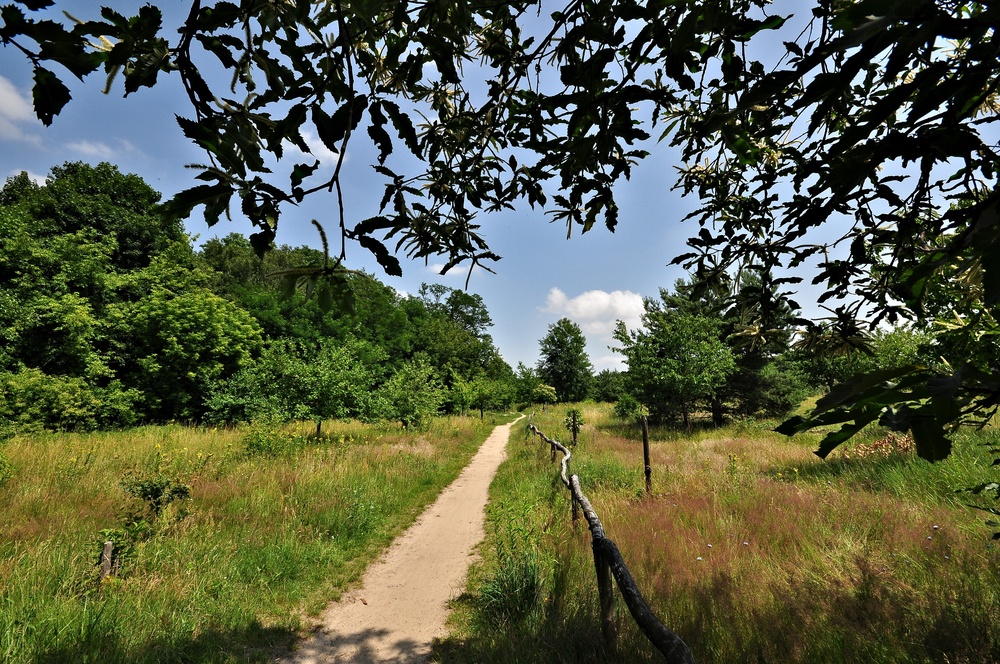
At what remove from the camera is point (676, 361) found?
58.8 feet

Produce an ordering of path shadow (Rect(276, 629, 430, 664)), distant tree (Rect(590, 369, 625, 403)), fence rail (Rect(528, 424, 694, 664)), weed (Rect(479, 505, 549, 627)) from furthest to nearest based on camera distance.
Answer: distant tree (Rect(590, 369, 625, 403)), weed (Rect(479, 505, 549, 627)), path shadow (Rect(276, 629, 430, 664)), fence rail (Rect(528, 424, 694, 664))

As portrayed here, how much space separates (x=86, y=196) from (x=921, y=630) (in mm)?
32554

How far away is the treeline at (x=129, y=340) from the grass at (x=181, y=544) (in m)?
4.29

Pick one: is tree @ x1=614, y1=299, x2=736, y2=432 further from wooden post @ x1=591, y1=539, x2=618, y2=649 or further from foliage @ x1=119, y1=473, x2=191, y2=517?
foliage @ x1=119, y1=473, x2=191, y2=517

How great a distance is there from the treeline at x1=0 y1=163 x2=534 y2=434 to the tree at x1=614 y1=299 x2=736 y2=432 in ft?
32.4

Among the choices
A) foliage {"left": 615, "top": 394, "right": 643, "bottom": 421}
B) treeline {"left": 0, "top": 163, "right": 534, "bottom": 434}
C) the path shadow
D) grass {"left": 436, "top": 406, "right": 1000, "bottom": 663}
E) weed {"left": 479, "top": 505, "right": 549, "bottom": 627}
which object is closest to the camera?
grass {"left": 436, "top": 406, "right": 1000, "bottom": 663}

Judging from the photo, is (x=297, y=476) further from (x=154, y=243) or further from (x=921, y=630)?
(x=154, y=243)

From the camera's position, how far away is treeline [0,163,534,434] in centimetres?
1386

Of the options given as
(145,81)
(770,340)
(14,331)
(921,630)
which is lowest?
(921,630)

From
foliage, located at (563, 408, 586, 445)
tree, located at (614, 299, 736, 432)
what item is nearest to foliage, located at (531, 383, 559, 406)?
tree, located at (614, 299, 736, 432)

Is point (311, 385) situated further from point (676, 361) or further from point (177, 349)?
point (676, 361)

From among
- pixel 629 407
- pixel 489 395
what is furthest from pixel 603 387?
pixel 629 407

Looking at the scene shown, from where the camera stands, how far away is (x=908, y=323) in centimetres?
262

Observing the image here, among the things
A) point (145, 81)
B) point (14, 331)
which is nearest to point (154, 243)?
point (14, 331)
